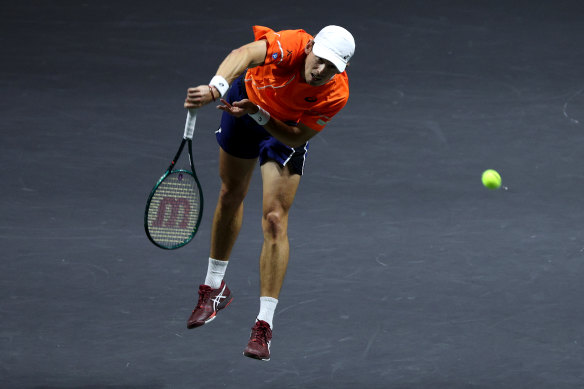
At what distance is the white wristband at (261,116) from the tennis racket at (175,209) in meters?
0.42

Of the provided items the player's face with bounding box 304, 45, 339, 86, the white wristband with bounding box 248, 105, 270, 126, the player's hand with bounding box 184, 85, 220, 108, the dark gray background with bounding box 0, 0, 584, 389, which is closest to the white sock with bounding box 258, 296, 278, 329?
the dark gray background with bounding box 0, 0, 584, 389

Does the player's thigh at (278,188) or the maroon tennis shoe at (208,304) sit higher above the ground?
the player's thigh at (278,188)

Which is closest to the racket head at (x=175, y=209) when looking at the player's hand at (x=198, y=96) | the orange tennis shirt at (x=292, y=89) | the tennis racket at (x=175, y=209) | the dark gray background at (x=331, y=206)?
the tennis racket at (x=175, y=209)

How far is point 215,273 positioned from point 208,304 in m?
0.19

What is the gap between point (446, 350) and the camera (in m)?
6.62

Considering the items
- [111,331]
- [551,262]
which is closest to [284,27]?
[551,262]

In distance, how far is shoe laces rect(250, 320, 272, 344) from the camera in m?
6.06

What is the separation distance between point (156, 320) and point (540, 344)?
230cm

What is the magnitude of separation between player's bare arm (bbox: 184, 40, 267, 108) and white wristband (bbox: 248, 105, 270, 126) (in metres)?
0.26

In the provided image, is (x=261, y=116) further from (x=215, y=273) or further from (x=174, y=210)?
(x=215, y=273)

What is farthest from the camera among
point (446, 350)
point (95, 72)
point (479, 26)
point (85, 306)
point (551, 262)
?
point (479, 26)

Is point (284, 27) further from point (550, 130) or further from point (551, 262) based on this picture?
point (551, 262)

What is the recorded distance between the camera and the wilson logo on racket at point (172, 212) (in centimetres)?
613

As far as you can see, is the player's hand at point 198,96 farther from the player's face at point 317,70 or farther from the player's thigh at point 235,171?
the player's thigh at point 235,171
